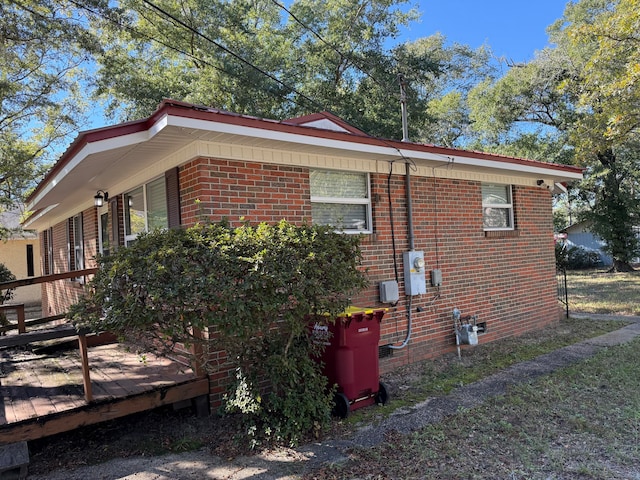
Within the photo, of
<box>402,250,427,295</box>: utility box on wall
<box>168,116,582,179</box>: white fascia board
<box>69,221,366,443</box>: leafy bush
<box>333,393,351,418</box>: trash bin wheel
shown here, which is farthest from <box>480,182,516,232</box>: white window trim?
<box>333,393,351,418</box>: trash bin wheel

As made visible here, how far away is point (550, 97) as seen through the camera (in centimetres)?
2048

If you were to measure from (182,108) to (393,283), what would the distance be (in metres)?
3.63

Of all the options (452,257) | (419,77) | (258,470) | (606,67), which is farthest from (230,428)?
(419,77)

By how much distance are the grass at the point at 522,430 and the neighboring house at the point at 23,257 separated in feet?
70.1

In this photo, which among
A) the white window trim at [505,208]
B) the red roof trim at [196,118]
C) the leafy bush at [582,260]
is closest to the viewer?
the red roof trim at [196,118]

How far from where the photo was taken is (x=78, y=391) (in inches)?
176

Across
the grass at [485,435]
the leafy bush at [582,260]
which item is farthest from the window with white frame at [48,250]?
the leafy bush at [582,260]

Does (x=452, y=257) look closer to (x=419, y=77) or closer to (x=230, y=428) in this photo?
(x=230, y=428)

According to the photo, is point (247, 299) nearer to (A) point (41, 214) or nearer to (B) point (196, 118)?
(B) point (196, 118)

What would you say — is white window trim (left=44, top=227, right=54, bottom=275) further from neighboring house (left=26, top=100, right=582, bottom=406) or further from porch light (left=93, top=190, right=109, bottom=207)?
porch light (left=93, top=190, right=109, bottom=207)

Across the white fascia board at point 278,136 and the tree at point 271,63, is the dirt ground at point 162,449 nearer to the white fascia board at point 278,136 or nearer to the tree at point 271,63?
the white fascia board at point 278,136

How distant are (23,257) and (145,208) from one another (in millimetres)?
20338

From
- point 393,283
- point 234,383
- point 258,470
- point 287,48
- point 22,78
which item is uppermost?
point 287,48

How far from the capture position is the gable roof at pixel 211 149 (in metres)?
4.27
